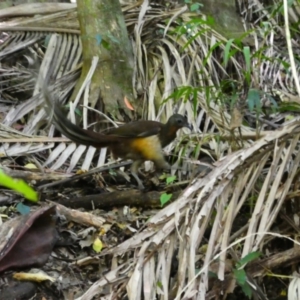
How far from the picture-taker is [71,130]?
10.4 ft

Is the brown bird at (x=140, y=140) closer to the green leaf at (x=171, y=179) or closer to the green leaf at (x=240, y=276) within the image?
the green leaf at (x=171, y=179)

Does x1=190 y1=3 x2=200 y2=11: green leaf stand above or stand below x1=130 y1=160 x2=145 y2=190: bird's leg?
above

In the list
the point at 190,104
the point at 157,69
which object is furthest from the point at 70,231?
the point at 157,69

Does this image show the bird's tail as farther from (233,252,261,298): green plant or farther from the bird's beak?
(233,252,261,298): green plant

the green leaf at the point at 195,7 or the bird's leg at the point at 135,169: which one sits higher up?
the green leaf at the point at 195,7

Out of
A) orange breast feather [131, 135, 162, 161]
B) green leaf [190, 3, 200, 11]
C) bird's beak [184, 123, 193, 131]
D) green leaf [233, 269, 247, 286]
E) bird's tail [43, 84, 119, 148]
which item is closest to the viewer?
green leaf [233, 269, 247, 286]

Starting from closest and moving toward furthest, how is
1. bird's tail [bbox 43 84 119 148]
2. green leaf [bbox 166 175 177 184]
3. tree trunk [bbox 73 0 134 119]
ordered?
bird's tail [bbox 43 84 119 148], green leaf [bbox 166 175 177 184], tree trunk [bbox 73 0 134 119]

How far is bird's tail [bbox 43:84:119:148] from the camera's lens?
294 cm

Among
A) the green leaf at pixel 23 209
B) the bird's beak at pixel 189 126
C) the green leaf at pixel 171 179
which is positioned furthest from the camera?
the bird's beak at pixel 189 126

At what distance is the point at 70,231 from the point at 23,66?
6.89 feet

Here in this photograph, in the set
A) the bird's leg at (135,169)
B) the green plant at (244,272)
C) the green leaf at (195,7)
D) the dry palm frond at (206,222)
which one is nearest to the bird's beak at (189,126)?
the bird's leg at (135,169)

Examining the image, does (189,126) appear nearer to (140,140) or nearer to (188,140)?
(188,140)

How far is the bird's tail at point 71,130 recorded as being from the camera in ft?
9.64

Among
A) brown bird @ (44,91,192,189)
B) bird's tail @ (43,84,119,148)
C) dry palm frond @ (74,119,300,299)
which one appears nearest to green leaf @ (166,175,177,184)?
brown bird @ (44,91,192,189)
